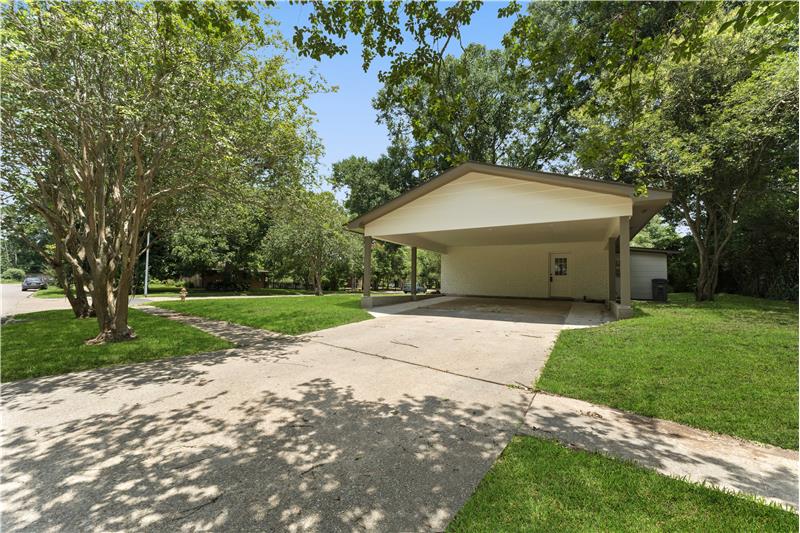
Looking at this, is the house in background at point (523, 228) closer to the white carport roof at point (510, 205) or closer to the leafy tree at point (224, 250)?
the white carport roof at point (510, 205)

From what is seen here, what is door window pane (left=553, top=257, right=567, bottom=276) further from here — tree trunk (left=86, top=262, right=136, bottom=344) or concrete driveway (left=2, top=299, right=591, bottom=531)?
tree trunk (left=86, top=262, right=136, bottom=344)

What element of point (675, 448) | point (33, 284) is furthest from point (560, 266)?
point (33, 284)

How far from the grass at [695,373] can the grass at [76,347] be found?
689 centimetres

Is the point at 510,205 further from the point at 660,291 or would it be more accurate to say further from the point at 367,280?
the point at 660,291

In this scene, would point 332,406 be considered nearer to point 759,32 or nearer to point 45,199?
point 45,199

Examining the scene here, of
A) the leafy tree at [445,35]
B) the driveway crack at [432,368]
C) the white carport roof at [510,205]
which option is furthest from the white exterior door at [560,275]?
the driveway crack at [432,368]

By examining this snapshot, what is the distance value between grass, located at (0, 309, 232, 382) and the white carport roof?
24.0 ft

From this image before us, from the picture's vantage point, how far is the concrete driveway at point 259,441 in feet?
6.86

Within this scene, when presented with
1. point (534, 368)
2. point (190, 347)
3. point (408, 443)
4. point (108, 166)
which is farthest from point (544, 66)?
point (108, 166)

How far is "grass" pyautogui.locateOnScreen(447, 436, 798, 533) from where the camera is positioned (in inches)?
76.5

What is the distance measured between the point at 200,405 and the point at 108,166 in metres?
6.89

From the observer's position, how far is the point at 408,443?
2.92 meters

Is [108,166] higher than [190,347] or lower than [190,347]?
higher

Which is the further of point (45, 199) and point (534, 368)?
point (45, 199)
